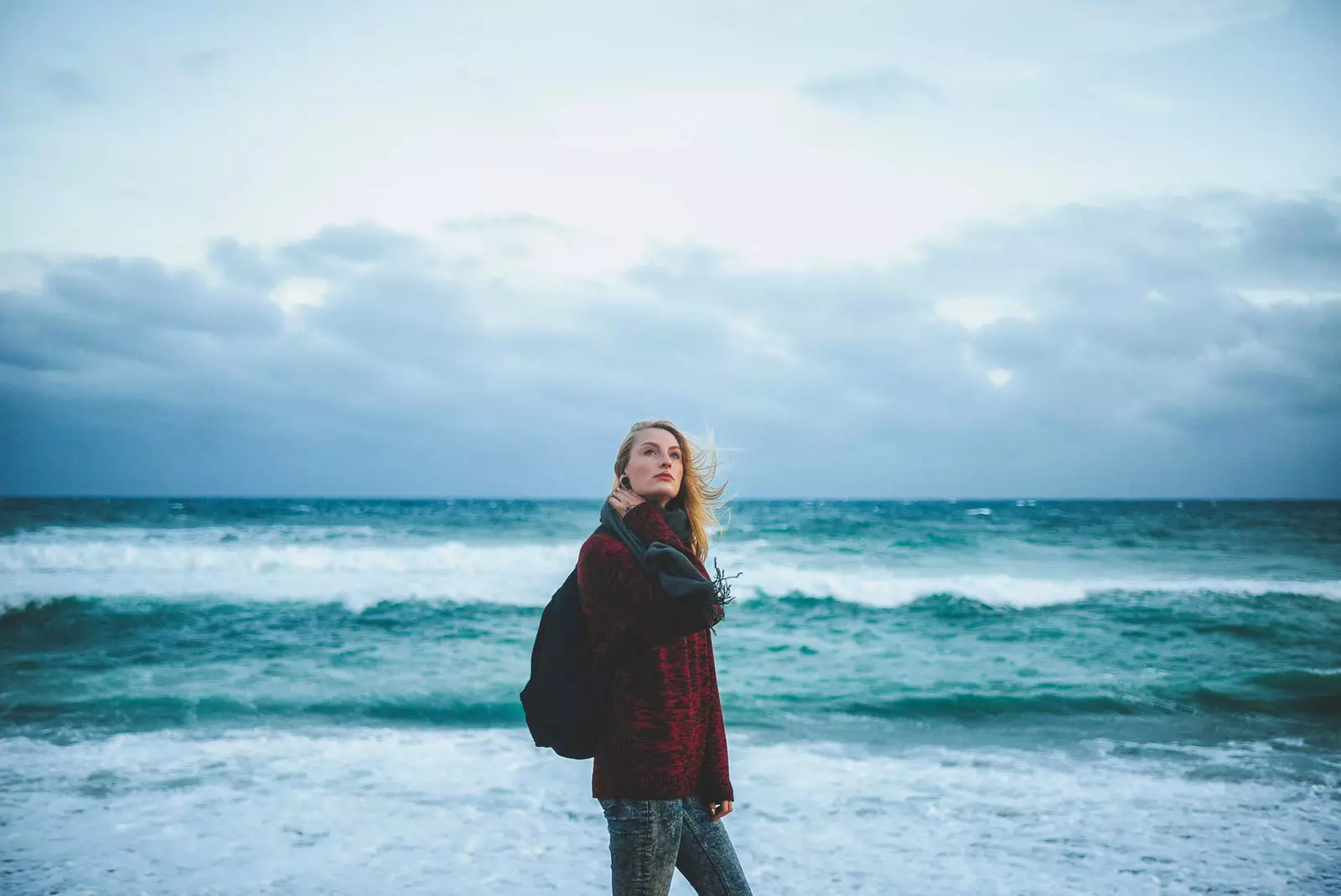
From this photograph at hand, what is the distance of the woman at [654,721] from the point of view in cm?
207

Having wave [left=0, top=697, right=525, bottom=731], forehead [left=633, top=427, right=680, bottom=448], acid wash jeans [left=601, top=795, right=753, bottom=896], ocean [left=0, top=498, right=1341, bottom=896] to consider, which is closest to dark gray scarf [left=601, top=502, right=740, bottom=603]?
forehead [left=633, top=427, right=680, bottom=448]

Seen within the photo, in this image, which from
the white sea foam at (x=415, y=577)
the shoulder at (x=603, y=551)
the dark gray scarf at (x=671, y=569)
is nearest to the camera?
the dark gray scarf at (x=671, y=569)

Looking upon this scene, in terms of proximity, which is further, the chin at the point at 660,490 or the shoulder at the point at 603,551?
the chin at the point at 660,490

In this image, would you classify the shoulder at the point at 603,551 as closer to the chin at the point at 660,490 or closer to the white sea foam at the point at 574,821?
the chin at the point at 660,490

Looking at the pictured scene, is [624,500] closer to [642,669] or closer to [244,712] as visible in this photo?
[642,669]

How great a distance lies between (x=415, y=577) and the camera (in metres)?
18.4

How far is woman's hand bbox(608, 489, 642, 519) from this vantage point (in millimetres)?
2275

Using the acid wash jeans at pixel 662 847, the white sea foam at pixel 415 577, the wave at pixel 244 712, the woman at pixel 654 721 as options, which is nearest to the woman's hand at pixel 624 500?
the woman at pixel 654 721

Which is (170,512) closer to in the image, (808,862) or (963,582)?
(963,582)

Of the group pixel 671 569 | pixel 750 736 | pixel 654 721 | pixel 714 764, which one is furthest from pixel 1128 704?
pixel 671 569

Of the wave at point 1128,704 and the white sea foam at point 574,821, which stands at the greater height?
the white sea foam at point 574,821

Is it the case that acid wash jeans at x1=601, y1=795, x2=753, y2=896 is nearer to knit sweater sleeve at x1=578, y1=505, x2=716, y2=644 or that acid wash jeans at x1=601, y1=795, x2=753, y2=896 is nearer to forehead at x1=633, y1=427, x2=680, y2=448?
knit sweater sleeve at x1=578, y1=505, x2=716, y2=644

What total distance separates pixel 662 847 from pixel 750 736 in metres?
5.65

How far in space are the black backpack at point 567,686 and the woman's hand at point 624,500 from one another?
68mm
